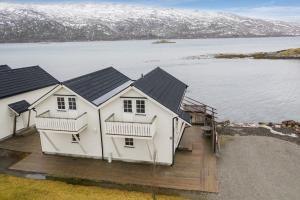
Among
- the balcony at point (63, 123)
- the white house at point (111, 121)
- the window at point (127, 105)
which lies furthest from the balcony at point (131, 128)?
the balcony at point (63, 123)

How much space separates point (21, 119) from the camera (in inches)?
1254

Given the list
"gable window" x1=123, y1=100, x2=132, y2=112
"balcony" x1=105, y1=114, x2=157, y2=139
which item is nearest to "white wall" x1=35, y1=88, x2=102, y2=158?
"balcony" x1=105, y1=114, x2=157, y2=139

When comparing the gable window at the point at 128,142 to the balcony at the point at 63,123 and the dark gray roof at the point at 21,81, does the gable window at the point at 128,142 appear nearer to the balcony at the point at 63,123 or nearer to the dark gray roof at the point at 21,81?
the balcony at the point at 63,123

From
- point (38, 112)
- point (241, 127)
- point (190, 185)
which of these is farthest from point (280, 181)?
point (38, 112)

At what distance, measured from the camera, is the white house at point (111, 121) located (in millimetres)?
22016

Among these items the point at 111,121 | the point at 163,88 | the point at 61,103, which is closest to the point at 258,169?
the point at 163,88

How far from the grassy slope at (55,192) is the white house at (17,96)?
10.2 metres

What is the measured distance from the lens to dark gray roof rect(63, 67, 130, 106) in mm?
23692

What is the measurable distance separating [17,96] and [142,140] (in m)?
16.8

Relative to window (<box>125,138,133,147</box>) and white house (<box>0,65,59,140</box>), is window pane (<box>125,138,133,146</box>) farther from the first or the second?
white house (<box>0,65,59,140</box>)

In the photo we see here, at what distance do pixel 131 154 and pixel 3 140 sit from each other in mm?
15082

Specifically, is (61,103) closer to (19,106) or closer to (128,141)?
(128,141)

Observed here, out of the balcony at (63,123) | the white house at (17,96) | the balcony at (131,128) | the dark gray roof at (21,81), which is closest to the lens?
the balcony at (131,128)

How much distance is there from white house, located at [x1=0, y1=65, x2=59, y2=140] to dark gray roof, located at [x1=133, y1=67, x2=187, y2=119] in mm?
15113
